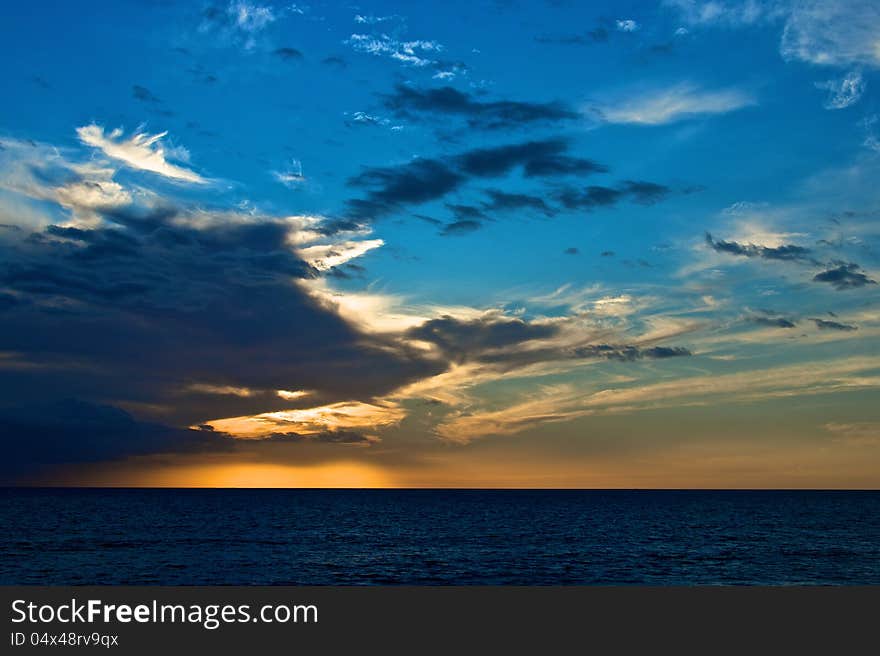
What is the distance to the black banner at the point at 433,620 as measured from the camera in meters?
24.6

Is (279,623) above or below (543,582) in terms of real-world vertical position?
above

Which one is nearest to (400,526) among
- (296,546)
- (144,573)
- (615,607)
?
(296,546)

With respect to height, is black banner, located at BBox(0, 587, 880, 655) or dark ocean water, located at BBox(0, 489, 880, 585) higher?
black banner, located at BBox(0, 587, 880, 655)

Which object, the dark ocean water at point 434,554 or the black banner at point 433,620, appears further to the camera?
the dark ocean water at point 434,554

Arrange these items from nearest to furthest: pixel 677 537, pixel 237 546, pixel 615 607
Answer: pixel 615 607, pixel 237 546, pixel 677 537

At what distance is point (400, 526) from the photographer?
127 meters

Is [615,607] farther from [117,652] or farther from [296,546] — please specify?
[296,546]

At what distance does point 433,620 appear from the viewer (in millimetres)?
27266

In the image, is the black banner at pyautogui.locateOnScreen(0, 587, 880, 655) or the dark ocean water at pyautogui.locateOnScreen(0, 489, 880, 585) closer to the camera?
the black banner at pyautogui.locateOnScreen(0, 587, 880, 655)

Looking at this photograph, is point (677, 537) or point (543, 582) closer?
point (543, 582)

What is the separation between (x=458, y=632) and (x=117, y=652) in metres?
11.6

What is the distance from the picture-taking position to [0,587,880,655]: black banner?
24.6 meters

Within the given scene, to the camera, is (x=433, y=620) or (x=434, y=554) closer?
(x=433, y=620)

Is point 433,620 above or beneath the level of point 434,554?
above
